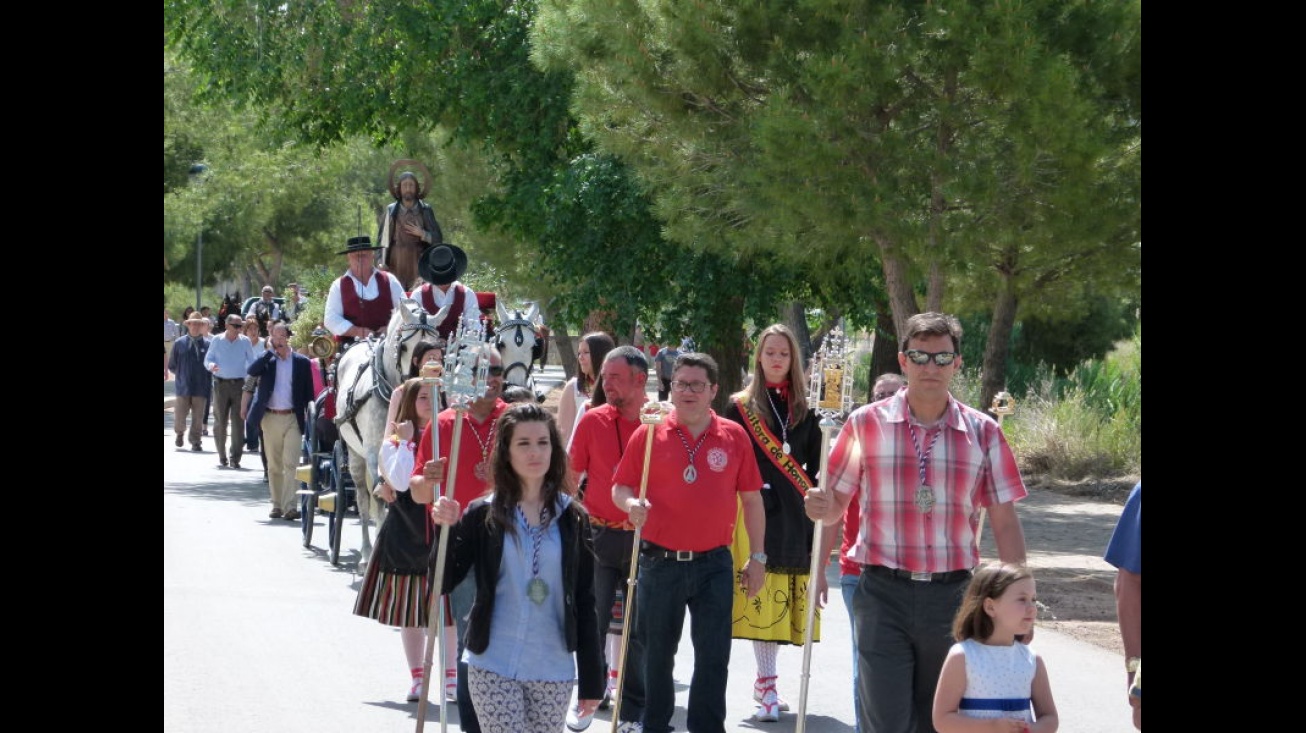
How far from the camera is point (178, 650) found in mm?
10398

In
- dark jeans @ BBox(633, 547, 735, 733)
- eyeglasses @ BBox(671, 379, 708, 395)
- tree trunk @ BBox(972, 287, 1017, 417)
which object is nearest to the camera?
dark jeans @ BBox(633, 547, 735, 733)

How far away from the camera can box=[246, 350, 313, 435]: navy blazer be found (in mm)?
17484

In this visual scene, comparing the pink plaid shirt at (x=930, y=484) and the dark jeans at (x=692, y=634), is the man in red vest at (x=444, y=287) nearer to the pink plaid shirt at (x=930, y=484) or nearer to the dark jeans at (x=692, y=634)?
the dark jeans at (x=692, y=634)

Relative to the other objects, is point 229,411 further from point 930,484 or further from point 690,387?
point 930,484

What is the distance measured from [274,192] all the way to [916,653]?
48.1 metres

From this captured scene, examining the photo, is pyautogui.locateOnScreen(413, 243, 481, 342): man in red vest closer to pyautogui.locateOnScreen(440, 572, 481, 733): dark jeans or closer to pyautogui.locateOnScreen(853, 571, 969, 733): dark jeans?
pyautogui.locateOnScreen(440, 572, 481, 733): dark jeans

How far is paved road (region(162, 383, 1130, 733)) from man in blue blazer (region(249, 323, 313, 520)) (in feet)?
8.38

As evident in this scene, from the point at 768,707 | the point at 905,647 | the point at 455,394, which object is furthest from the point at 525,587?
the point at 768,707

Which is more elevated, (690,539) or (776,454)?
(776,454)

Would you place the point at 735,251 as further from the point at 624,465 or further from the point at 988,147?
the point at 624,465

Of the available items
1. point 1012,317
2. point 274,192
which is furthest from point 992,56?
point 274,192

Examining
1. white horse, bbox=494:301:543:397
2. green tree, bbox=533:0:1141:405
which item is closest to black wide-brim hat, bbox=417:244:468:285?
white horse, bbox=494:301:543:397

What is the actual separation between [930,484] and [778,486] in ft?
8.16

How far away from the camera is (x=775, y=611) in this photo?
8.74 meters
